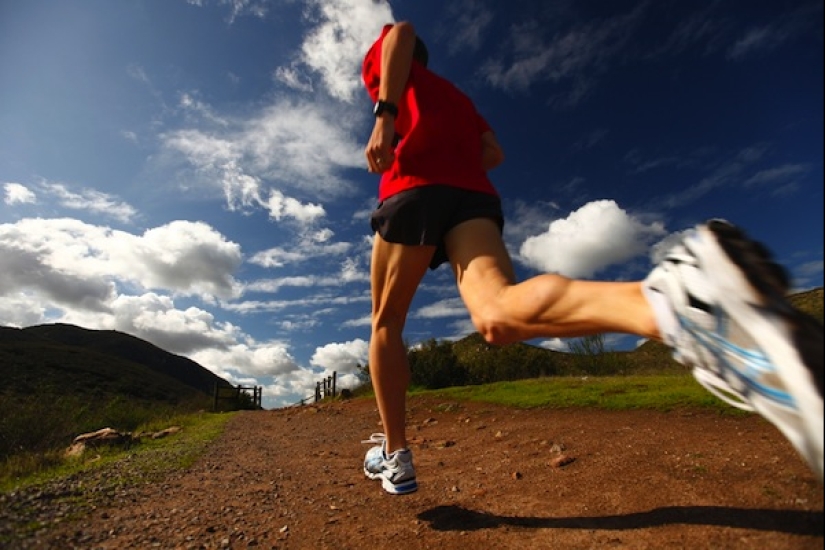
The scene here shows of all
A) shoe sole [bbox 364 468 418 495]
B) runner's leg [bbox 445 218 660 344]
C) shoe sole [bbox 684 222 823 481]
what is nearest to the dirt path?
shoe sole [bbox 364 468 418 495]

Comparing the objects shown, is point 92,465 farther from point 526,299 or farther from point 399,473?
point 526,299

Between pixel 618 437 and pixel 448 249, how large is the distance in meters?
2.32

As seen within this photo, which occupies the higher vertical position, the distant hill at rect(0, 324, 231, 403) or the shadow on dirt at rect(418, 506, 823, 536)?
the distant hill at rect(0, 324, 231, 403)

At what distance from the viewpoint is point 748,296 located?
3.31ft

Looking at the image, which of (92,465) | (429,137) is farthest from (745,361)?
(92,465)

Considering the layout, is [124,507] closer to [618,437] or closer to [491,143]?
[491,143]

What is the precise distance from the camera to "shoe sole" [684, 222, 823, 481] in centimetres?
87

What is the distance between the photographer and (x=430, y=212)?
83.2 inches

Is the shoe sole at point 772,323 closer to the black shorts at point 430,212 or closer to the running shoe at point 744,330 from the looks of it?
the running shoe at point 744,330

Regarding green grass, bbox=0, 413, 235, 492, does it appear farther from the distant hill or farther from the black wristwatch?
the distant hill

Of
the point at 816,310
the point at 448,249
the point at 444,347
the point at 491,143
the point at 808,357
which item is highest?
the point at 444,347

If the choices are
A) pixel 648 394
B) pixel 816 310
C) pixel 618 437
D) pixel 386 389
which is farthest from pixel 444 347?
pixel 816 310

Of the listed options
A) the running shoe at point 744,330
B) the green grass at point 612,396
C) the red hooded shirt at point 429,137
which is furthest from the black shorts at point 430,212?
the green grass at point 612,396

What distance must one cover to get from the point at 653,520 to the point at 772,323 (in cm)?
135
